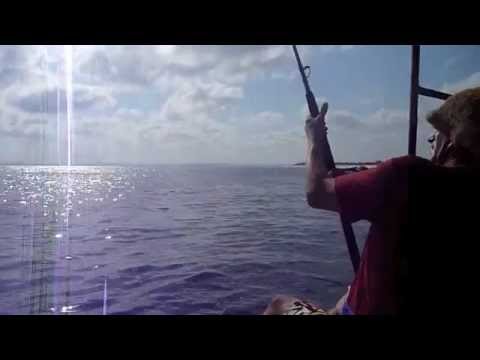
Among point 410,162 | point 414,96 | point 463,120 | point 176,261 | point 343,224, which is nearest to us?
point 410,162

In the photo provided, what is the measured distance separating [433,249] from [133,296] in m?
2.57

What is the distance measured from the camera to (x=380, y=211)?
1.24 metres

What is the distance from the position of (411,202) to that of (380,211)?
10 cm

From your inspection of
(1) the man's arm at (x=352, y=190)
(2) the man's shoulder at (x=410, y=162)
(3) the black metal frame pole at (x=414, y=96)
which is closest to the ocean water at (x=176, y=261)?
(3) the black metal frame pole at (x=414, y=96)

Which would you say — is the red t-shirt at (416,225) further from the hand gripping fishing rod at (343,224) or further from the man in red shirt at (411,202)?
the hand gripping fishing rod at (343,224)

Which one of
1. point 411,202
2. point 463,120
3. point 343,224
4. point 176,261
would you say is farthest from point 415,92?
point 176,261

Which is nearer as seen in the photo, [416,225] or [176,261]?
[416,225]

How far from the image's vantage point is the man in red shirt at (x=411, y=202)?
1.20 m

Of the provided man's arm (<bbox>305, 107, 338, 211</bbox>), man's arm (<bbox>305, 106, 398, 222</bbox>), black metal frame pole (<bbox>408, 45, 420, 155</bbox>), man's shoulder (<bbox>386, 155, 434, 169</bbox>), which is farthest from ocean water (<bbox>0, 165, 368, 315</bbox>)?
man's shoulder (<bbox>386, 155, 434, 169</bbox>)

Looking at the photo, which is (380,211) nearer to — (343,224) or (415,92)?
(343,224)

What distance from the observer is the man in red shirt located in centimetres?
120

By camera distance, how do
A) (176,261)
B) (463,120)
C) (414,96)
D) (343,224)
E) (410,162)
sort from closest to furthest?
(410,162) < (463,120) < (343,224) < (414,96) < (176,261)

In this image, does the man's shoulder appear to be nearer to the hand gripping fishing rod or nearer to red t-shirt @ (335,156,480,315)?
red t-shirt @ (335,156,480,315)

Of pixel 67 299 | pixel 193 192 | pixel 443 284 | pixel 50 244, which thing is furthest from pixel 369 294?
pixel 193 192
